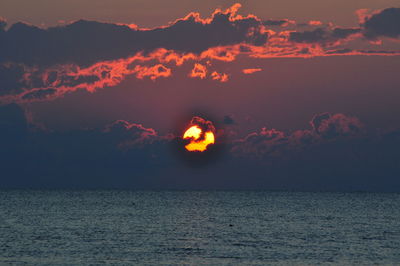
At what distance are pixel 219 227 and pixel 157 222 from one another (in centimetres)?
1771

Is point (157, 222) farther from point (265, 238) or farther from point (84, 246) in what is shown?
point (84, 246)

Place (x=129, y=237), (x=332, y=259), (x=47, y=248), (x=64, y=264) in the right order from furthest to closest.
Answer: (x=129, y=237) < (x=47, y=248) < (x=332, y=259) < (x=64, y=264)

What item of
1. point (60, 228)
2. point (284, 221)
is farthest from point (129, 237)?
point (284, 221)

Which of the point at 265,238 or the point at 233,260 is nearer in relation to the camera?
the point at 233,260

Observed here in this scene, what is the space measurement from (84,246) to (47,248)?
4682 millimetres

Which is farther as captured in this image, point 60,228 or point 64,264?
point 60,228

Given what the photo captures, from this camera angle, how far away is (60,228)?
114375 millimetres

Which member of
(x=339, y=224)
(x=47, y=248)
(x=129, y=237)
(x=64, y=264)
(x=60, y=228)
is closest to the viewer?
(x=64, y=264)

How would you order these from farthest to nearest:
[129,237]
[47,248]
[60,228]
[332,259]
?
[60,228]
[129,237]
[47,248]
[332,259]

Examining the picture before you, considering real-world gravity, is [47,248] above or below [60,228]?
below

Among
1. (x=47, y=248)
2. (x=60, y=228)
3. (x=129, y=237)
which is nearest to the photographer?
(x=47, y=248)

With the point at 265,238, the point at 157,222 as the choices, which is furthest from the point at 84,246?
the point at 157,222

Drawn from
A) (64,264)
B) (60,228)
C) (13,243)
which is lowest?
(64,264)

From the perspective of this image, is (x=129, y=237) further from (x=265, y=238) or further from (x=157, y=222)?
(x=157, y=222)
